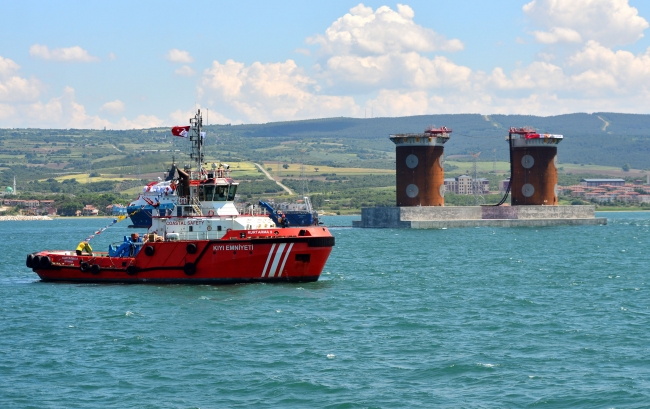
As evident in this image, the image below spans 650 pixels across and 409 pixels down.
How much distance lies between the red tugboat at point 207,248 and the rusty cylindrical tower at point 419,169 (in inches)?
2675

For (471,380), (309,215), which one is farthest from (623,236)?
(471,380)

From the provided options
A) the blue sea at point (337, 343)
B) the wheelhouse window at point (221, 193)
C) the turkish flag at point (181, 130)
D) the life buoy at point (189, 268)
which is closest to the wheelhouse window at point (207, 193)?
the wheelhouse window at point (221, 193)

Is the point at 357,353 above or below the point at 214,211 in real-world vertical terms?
below

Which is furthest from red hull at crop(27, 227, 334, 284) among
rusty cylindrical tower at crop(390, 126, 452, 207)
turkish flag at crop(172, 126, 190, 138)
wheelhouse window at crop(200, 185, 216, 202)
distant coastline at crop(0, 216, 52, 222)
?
distant coastline at crop(0, 216, 52, 222)

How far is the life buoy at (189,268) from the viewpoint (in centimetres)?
4231

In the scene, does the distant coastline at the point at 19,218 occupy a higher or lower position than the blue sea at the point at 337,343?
lower

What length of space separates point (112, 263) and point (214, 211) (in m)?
5.14

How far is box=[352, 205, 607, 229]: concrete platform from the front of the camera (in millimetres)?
110688

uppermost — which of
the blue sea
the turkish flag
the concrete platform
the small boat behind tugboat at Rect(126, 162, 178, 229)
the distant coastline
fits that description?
the turkish flag

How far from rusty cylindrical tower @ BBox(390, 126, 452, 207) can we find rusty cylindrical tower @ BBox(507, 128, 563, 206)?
1238 cm

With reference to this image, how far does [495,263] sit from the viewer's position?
5988 centimetres

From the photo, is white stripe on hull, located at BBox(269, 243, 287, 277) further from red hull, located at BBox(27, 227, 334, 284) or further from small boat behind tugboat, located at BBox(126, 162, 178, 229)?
small boat behind tugboat, located at BBox(126, 162, 178, 229)

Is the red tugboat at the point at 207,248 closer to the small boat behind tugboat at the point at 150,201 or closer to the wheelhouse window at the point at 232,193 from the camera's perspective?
the wheelhouse window at the point at 232,193

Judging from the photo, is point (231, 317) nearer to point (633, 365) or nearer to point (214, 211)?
point (214, 211)
